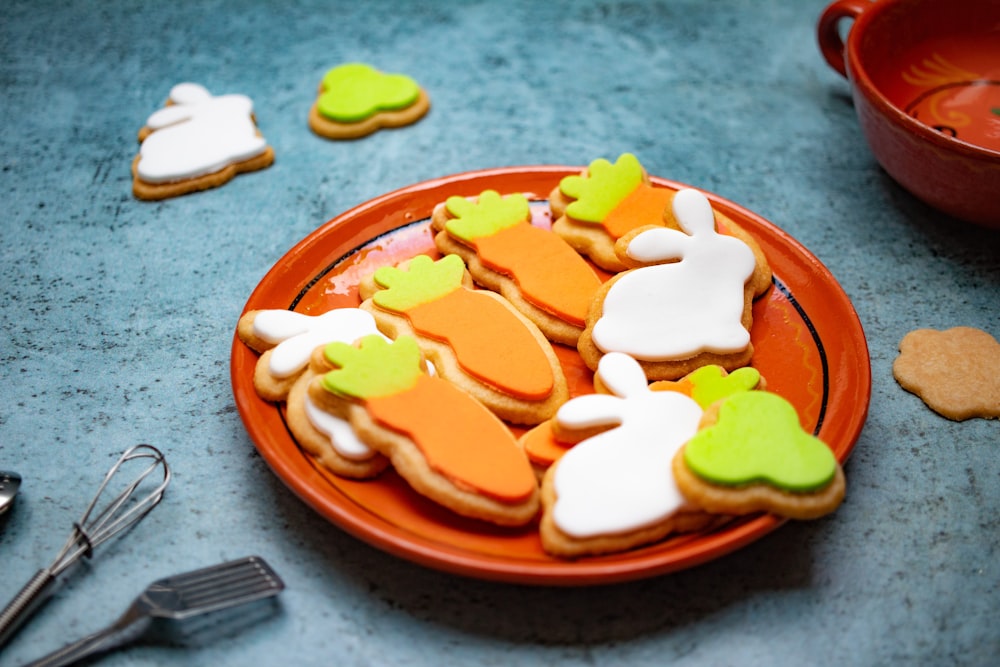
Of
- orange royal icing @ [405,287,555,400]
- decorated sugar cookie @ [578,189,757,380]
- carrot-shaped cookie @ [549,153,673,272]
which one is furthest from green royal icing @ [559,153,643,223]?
orange royal icing @ [405,287,555,400]

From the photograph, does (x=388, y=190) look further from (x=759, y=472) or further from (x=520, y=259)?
(x=759, y=472)

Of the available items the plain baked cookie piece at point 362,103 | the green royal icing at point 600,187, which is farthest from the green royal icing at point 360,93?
the green royal icing at point 600,187

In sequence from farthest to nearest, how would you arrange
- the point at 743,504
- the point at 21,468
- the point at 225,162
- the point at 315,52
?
the point at 315,52
the point at 225,162
the point at 21,468
the point at 743,504

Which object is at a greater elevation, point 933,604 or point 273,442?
point 273,442

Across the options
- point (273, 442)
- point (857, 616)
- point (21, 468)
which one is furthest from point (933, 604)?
point (21, 468)

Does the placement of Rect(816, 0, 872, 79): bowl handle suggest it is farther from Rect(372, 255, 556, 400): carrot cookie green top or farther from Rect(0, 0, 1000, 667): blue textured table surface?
Rect(372, 255, 556, 400): carrot cookie green top

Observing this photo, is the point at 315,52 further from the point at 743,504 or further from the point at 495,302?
the point at 743,504
